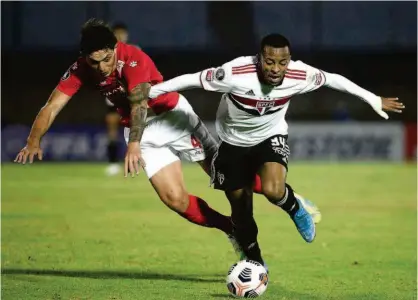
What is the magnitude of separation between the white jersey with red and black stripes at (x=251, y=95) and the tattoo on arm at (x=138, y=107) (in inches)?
17.7

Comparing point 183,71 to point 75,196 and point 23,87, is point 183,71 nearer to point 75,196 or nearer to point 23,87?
point 23,87

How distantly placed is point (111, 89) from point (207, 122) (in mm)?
16376

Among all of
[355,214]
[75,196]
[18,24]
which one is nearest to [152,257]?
[355,214]

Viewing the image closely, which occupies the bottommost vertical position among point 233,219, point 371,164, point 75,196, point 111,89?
point 371,164

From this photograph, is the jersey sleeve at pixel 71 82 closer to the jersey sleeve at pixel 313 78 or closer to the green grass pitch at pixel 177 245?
the green grass pitch at pixel 177 245

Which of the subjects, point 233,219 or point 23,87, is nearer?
point 233,219

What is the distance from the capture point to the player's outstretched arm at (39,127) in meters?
7.71

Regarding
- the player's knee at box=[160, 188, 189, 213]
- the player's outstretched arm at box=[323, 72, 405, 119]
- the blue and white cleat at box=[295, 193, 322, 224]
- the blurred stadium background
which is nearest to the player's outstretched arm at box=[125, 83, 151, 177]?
the player's knee at box=[160, 188, 189, 213]

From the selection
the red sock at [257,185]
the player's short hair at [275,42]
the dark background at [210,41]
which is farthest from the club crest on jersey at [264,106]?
the dark background at [210,41]

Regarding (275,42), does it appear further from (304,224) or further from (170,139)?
(170,139)

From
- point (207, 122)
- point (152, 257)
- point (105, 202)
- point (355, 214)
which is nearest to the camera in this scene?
point (152, 257)

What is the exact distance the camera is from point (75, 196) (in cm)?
1541

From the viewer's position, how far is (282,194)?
24.7 feet

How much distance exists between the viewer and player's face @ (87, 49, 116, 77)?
7.52m
